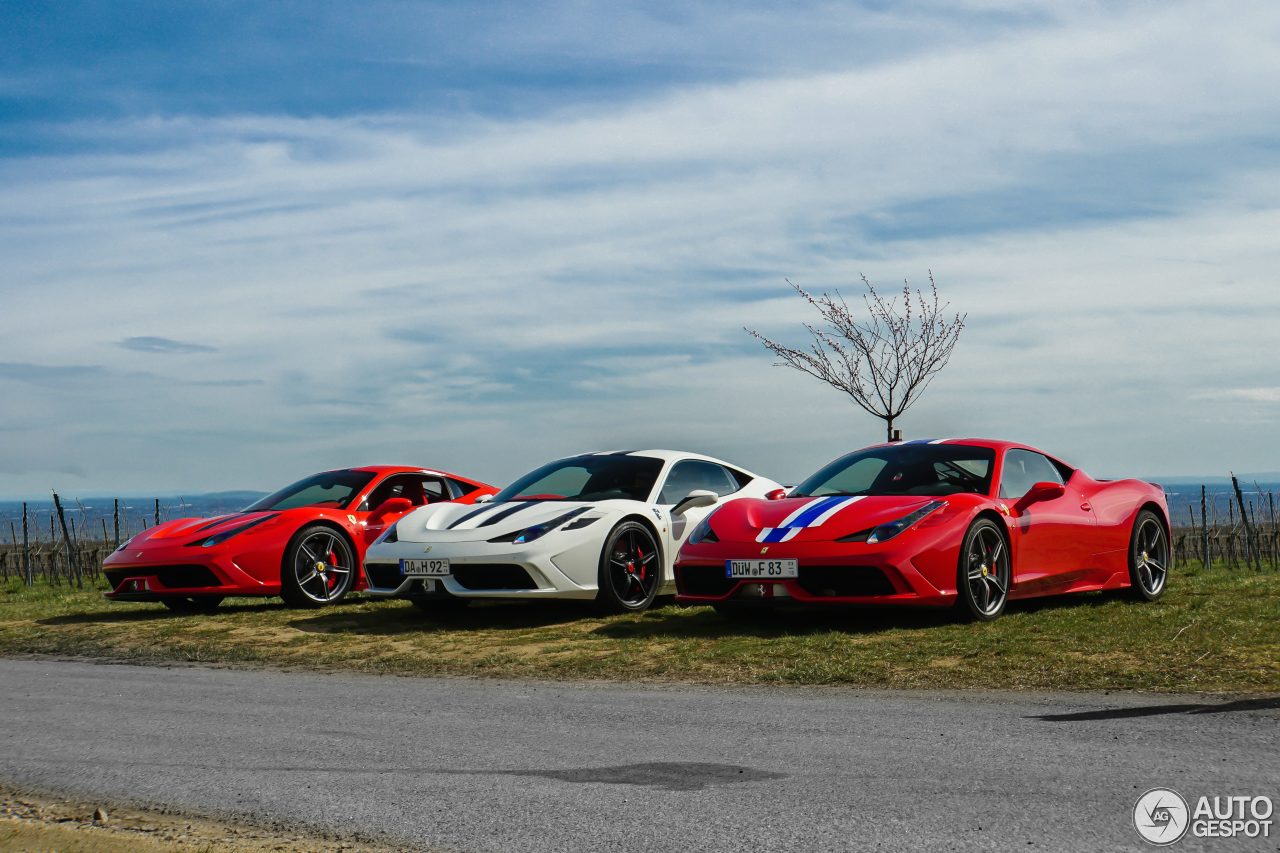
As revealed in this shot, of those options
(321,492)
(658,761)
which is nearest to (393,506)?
(321,492)

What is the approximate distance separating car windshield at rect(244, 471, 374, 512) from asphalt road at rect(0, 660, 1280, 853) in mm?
5650

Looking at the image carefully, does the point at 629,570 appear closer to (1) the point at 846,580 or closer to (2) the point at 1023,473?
(1) the point at 846,580

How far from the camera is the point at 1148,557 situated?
1141 centimetres

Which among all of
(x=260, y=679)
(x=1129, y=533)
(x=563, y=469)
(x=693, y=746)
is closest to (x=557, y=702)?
(x=693, y=746)

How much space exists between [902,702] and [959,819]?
260cm

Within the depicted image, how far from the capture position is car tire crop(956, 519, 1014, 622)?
9359 millimetres

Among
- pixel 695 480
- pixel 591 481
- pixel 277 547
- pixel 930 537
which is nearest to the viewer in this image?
pixel 930 537

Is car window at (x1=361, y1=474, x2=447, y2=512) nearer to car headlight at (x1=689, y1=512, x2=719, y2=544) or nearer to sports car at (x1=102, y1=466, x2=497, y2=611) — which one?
sports car at (x1=102, y1=466, x2=497, y2=611)

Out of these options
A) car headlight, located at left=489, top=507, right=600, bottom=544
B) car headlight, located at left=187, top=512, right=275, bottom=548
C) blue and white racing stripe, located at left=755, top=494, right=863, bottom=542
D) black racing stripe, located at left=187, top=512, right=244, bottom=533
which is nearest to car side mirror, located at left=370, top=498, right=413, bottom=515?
car headlight, located at left=187, top=512, right=275, bottom=548

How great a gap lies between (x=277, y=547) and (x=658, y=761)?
8048mm

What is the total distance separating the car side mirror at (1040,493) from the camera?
997cm

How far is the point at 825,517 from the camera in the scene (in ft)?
31.1

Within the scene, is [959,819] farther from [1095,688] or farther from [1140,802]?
[1095,688]

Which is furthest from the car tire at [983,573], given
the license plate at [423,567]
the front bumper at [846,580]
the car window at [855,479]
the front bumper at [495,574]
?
the license plate at [423,567]
